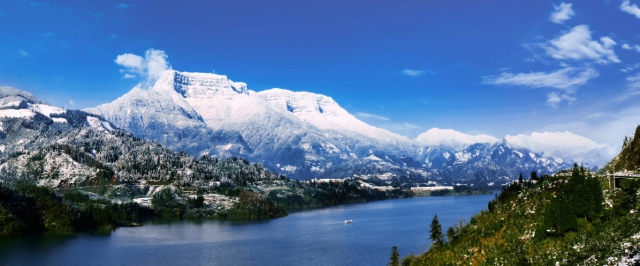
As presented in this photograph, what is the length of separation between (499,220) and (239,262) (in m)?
81.2

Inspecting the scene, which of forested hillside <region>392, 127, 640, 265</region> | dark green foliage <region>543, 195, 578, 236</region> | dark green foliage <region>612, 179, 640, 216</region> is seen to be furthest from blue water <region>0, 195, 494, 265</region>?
dark green foliage <region>612, 179, 640, 216</region>

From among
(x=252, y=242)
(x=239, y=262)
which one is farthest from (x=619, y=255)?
(x=252, y=242)

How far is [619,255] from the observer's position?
169 ft

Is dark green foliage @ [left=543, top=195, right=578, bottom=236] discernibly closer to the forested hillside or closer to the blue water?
the forested hillside

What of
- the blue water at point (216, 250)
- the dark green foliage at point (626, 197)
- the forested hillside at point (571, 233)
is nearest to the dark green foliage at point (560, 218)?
the forested hillside at point (571, 233)

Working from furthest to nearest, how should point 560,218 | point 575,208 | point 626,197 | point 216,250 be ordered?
1. point 216,250
2. point 626,197
3. point 560,218
4. point 575,208

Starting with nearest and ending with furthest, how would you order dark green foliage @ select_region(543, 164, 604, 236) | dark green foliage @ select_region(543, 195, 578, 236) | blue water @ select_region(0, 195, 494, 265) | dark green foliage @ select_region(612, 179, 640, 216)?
1. dark green foliage @ select_region(612, 179, 640, 216)
2. dark green foliage @ select_region(543, 195, 578, 236)
3. dark green foliage @ select_region(543, 164, 604, 236)
4. blue water @ select_region(0, 195, 494, 265)

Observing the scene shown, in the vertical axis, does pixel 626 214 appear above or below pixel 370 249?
above

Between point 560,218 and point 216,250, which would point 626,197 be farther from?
point 216,250

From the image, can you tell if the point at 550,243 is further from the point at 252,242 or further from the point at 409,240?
the point at 252,242

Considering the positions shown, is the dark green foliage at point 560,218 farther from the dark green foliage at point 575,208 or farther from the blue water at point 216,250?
the blue water at point 216,250

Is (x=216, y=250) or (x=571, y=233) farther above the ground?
(x=571, y=233)

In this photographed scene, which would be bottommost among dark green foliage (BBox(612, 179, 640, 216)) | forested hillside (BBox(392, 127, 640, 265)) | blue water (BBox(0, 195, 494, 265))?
blue water (BBox(0, 195, 494, 265))

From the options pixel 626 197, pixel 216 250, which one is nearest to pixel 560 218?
pixel 626 197
